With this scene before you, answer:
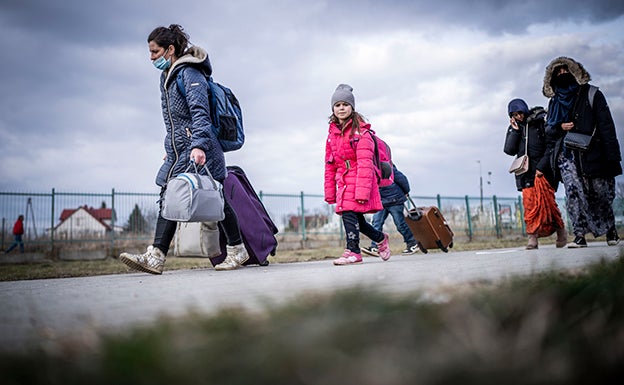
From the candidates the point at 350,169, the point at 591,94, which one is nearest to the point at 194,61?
the point at 350,169

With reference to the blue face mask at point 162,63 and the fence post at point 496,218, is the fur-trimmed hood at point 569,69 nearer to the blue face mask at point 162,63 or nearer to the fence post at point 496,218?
the blue face mask at point 162,63

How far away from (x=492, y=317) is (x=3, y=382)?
0.90 m

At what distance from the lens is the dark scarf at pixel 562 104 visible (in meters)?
6.63

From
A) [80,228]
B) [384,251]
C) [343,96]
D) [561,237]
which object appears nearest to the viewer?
[343,96]

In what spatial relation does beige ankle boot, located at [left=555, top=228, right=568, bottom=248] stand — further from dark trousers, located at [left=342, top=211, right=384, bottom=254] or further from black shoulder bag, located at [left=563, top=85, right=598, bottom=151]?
dark trousers, located at [left=342, top=211, right=384, bottom=254]

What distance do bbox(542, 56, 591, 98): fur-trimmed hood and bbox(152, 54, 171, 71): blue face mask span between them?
5029 mm

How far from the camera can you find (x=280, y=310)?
1.18 metres

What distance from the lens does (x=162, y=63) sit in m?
4.60

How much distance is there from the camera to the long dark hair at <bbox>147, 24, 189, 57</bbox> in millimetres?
4594

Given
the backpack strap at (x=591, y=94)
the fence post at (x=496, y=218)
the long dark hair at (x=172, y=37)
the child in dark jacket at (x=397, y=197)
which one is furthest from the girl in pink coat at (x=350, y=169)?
the fence post at (x=496, y=218)

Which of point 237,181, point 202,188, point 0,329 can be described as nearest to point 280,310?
point 0,329

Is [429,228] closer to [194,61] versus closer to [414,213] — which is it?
[414,213]

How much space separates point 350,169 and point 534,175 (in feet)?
10.6

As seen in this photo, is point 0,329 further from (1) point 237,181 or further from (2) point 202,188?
(1) point 237,181
